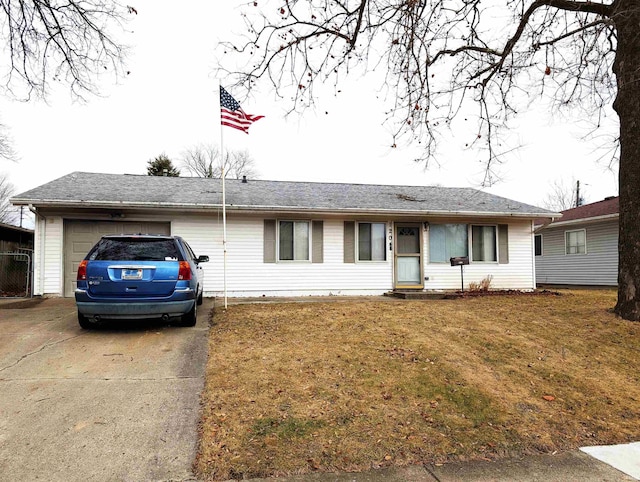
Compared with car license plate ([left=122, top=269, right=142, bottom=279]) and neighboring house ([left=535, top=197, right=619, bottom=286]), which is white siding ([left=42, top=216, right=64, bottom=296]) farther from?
neighboring house ([left=535, top=197, right=619, bottom=286])

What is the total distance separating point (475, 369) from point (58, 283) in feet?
33.8

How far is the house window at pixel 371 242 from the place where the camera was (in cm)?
1221

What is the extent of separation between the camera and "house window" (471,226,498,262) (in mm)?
12906

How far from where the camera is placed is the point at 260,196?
491 inches

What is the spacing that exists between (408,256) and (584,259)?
986 cm

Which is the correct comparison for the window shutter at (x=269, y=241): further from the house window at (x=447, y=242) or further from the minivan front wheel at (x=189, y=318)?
the house window at (x=447, y=242)

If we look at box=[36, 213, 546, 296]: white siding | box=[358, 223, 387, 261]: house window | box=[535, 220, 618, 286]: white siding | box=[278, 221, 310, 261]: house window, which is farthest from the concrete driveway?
box=[535, 220, 618, 286]: white siding

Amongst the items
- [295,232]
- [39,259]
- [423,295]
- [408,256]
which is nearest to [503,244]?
[408,256]

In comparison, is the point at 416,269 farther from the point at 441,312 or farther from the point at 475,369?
the point at 475,369

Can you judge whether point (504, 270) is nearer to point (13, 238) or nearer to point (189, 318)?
point (189, 318)

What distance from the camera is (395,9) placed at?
5742 millimetres

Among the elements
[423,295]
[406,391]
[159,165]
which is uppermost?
[159,165]

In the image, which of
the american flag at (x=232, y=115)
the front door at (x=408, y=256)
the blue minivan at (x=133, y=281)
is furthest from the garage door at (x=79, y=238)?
the front door at (x=408, y=256)

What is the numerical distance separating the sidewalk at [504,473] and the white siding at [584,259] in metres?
15.8
